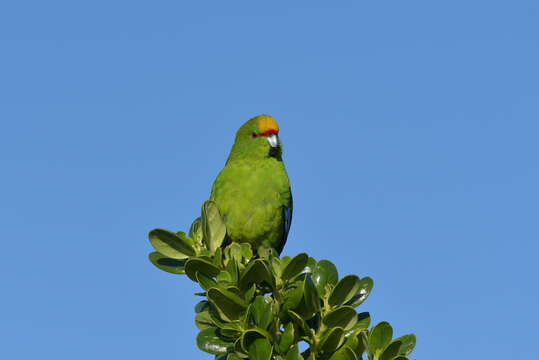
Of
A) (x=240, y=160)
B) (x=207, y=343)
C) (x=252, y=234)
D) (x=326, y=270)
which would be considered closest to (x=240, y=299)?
(x=207, y=343)

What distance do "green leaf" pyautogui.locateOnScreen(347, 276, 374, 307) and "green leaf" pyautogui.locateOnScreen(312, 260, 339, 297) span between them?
0.50 ft

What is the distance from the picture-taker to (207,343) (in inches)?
145

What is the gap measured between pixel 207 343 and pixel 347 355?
29.5 inches

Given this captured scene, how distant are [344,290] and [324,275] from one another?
6.9 inches

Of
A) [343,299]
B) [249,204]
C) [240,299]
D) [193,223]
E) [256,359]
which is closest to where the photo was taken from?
[256,359]

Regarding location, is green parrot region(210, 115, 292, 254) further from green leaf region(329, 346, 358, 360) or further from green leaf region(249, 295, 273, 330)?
green leaf region(329, 346, 358, 360)

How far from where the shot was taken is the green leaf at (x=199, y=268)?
3820 millimetres

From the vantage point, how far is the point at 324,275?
155 inches

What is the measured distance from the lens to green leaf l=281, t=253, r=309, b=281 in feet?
12.5

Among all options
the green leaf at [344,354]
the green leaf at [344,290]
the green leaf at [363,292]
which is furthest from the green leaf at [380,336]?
the green leaf at [363,292]

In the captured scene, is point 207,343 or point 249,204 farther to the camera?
point 249,204

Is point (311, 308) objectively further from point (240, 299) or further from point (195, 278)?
point (195, 278)

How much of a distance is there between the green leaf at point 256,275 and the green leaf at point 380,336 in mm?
590

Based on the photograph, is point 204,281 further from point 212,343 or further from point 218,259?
point 212,343
